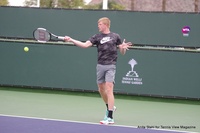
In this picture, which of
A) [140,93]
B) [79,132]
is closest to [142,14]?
[140,93]

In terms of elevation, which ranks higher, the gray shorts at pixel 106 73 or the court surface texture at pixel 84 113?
the gray shorts at pixel 106 73

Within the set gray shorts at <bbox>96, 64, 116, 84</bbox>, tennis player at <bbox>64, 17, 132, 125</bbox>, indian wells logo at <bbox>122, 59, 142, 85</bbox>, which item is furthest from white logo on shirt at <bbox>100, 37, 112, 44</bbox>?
indian wells logo at <bbox>122, 59, 142, 85</bbox>

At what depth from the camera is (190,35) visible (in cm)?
968

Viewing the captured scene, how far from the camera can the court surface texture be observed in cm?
666

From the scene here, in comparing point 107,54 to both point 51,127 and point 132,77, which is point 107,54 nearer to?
point 51,127

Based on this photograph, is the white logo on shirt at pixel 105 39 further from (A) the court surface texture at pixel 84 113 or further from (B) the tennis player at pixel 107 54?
(A) the court surface texture at pixel 84 113

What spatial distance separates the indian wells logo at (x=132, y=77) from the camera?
32.8 ft

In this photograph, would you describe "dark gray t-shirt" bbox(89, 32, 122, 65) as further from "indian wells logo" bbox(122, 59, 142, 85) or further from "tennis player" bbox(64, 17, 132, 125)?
"indian wells logo" bbox(122, 59, 142, 85)

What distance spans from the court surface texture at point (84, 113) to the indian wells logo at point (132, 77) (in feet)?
1.29

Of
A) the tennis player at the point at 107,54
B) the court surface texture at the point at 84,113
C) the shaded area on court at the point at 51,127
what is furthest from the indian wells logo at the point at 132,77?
the shaded area on court at the point at 51,127

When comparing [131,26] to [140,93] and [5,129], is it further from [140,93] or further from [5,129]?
[5,129]

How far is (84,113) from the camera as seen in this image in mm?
8148

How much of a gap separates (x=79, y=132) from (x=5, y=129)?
0.97m

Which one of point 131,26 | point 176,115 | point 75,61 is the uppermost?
point 131,26
